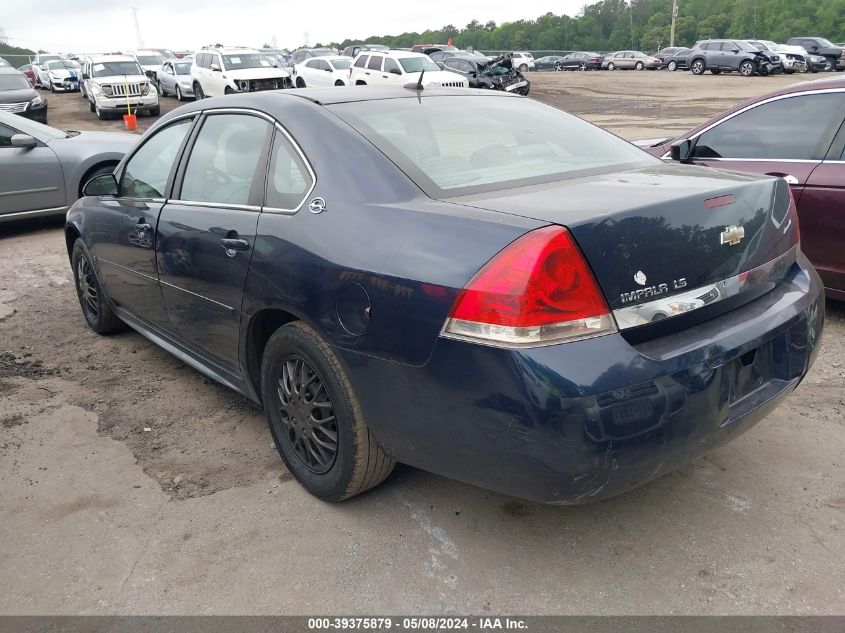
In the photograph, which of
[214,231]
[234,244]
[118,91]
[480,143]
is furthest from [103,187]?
[118,91]

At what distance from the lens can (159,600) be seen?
8.31 ft

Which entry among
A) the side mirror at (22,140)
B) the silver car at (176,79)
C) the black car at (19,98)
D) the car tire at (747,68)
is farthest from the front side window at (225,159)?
the car tire at (747,68)

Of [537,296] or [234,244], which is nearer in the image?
[537,296]

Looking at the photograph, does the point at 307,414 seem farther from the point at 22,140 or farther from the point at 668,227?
the point at 22,140

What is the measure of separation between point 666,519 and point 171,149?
308 centimetres

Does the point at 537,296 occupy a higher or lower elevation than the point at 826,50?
higher

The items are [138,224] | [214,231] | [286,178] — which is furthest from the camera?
[138,224]

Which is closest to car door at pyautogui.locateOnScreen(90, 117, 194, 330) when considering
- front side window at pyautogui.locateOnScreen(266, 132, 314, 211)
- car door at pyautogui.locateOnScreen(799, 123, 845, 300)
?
front side window at pyautogui.locateOnScreen(266, 132, 314, 211)

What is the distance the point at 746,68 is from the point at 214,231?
129 feet

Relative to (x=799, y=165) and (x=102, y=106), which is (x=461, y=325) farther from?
(x=102, y=106)

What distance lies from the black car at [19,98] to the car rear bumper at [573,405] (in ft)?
62.8

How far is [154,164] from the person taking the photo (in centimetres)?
419

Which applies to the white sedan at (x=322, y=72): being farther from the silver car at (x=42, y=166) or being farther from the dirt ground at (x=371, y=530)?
the dirt ground at (x=371, y=530)

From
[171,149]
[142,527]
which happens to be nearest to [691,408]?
[142,527]
